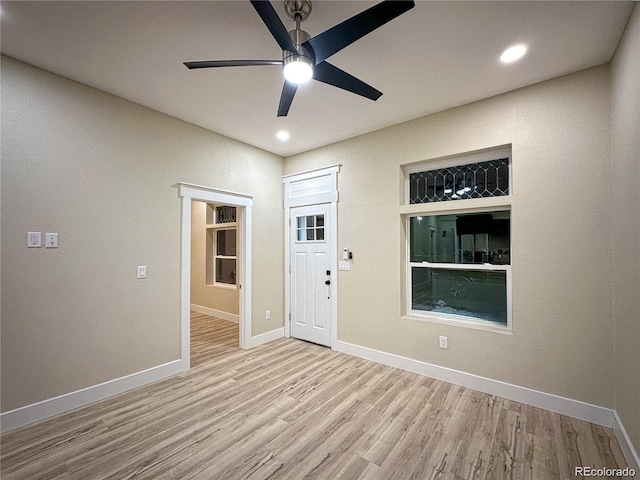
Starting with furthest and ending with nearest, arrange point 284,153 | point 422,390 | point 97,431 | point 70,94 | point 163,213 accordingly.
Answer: point 284,153, point 163,213, point 422,390, point 70,94, point 97,431

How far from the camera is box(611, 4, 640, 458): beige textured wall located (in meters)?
1.80

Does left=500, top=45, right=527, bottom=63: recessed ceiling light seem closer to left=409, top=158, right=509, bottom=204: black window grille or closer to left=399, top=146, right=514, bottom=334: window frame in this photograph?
left=399, top=146, right=514, bottom=334: window frame

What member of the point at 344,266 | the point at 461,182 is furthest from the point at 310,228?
the point at 461,182

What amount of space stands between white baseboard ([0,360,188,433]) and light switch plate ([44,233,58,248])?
133cm

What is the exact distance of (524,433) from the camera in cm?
225

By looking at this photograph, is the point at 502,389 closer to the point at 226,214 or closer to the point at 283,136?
the point at 283,136

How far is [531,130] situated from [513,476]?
2816 millimetres

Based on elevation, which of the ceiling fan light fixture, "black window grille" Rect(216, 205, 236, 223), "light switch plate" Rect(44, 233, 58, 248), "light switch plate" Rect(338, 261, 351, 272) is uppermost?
the ceiling fan light fixture

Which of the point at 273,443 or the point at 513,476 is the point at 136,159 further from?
the point at 513,476

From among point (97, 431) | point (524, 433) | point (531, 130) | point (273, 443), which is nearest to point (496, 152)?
point (531, 130)

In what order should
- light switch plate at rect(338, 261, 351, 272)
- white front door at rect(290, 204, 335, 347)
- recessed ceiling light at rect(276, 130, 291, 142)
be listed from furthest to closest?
white front door at rect(290, 204, 335, 347)
light switch plate at rect(338, 261, 351, 272)
recessed ceiling light at rect(276, 130, 291, 142)

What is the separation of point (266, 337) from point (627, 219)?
13.6ft

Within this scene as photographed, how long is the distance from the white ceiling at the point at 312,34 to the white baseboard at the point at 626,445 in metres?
2.85

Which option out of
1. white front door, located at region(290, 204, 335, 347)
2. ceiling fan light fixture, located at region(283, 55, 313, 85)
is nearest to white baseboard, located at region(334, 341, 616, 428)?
white front door, located at region(290, 204, 335, 347)
